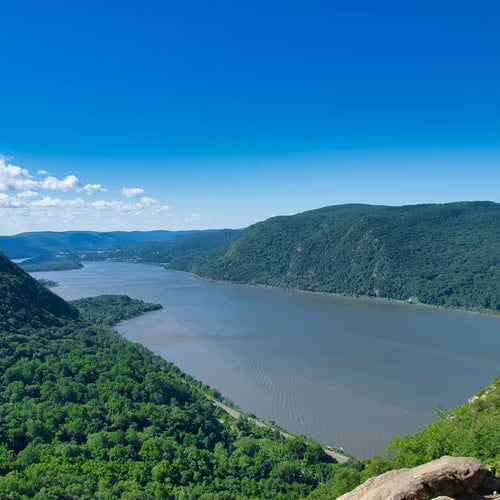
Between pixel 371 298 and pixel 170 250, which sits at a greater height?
pixel 170 250

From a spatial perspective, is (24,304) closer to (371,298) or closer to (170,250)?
(371,298)

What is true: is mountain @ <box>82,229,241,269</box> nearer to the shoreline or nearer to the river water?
the shoreline

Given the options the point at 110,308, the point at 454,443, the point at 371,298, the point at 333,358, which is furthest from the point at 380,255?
the point at 454,443

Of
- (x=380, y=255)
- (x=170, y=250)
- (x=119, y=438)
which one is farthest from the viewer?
(x=170, y=250)

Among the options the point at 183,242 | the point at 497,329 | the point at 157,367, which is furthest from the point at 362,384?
the point at 183,242

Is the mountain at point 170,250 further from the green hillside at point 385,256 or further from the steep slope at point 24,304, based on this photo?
the steep slope at point 24,304

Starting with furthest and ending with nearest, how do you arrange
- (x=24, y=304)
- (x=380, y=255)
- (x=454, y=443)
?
(x=380, y=255) → (x=24, y=304) → (x=454, y=443)

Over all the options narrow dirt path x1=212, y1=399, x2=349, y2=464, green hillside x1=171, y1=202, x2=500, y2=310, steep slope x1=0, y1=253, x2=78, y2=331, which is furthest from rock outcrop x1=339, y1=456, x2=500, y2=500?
Answer: green hillside x1=171, y1=202, x2=500, y2=310
